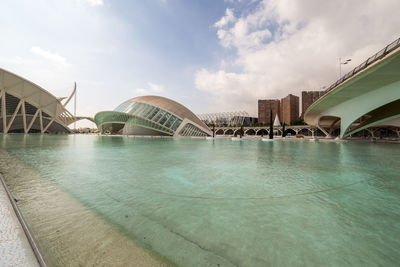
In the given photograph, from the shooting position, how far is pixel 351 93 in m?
22.4

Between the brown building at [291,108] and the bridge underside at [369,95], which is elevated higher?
the brown building at [291,108]

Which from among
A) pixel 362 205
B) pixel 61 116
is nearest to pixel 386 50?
pixel 362 205

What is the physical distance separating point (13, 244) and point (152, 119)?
1625 inches

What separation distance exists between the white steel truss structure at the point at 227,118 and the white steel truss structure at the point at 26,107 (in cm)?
7159

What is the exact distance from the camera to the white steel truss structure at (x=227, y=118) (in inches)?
3949

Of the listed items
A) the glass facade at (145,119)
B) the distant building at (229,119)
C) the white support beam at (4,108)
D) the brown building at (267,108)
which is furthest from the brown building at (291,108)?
the white support beam at (4,108)

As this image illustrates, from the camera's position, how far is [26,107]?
46656 millimetres

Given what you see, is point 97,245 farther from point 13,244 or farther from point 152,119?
point 152,119

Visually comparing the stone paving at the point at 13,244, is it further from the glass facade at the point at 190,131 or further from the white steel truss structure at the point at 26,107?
the white steel truss structure at the point at 26,107

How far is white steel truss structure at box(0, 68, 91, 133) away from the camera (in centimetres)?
4109

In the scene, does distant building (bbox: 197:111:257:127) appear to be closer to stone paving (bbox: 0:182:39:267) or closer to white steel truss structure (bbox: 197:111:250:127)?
white steel truss structure (bbox: 197:111:250:127)

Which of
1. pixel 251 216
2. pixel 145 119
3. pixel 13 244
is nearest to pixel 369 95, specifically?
pixel 251 216

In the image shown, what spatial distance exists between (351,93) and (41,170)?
31714mm

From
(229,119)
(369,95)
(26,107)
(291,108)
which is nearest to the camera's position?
(369,95)
